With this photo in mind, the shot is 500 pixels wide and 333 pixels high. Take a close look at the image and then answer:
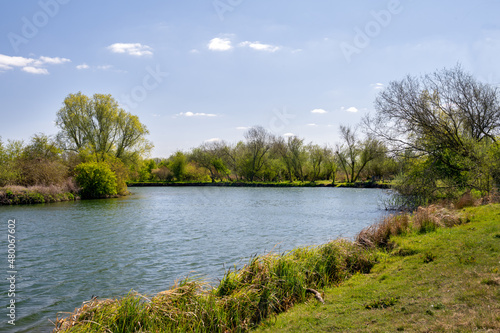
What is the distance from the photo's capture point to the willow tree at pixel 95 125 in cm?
5000

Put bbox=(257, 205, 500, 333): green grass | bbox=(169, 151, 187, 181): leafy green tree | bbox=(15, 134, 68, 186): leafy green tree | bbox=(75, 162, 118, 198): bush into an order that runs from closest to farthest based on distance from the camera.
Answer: bbox=(257, 205, 500, 333): green grass < bbox=(15, 134, 68, 186): leafy green tree < bbox=(75, 162, 118, 198): bush < bbox=(169, 151, 187, 181): leafy green tree

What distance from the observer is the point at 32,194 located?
33.5 metres

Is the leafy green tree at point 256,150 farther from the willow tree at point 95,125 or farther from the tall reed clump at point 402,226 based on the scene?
the tall reed clump at point 402,226

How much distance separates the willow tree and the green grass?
4767cm

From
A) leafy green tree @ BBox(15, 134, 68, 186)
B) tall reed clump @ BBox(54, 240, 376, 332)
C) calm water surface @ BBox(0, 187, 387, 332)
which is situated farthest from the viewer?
leafy green tree @ BBox(15, 134, 68, 186)

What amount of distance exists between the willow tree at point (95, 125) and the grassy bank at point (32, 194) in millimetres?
12512

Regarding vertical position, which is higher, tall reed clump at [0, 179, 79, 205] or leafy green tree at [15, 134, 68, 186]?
leafy green tree at [15, 134, 68, 186]

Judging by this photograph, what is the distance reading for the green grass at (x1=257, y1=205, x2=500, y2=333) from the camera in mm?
5250

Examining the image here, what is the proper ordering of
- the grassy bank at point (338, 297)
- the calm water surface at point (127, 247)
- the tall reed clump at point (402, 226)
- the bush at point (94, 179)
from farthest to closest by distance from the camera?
the bush at point (94, 179)
the tall reed clump at point (402, 226)
the calm water surface at point (127, 247)
the grassy bank at point (338, 297)

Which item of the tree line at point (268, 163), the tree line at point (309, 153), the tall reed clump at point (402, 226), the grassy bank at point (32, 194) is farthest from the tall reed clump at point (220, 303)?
the tree line at point (268, 163)

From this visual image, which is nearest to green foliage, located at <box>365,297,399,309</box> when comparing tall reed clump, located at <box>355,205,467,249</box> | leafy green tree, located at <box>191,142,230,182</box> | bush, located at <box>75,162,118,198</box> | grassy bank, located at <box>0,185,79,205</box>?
tall reed clump, located at <box>355,205,467,249</box>

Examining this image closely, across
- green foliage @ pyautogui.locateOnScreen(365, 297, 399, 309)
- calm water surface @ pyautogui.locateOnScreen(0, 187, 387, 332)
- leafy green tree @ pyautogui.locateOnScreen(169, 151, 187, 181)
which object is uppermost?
leafy green tree @ pyautogui.locateOnScreen(169, 151, 187, 181)

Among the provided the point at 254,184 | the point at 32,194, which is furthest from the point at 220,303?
the point at 254,184

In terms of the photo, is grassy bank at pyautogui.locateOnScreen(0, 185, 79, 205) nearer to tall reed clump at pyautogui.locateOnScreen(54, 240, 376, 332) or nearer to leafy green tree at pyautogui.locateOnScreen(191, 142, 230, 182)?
tall reed clump at pyautogui.locateOnScreen(54, 240, 376, 332)
